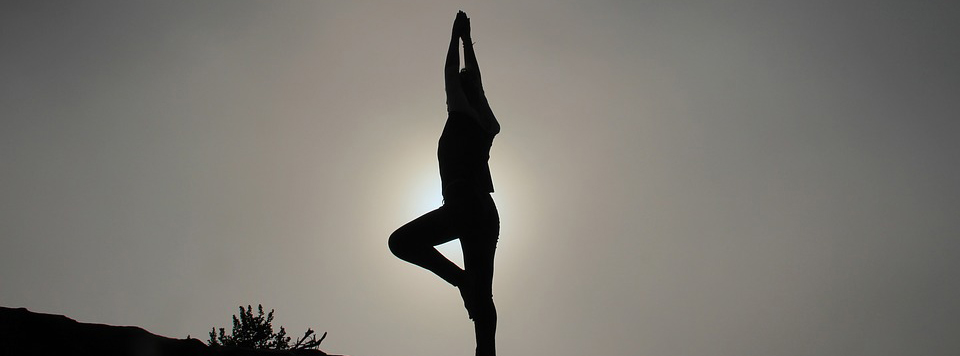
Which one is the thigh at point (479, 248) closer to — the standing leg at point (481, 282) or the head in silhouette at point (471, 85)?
the standing leg at point (481, 282)

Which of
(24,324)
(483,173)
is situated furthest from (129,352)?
(483,173)

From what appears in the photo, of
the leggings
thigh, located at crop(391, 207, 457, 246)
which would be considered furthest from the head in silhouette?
thigh, located at crop(391, 207, 457, 246)

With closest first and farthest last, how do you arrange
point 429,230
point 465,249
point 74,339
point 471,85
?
point 74,339 → point 429,230 → point 465,249 → point 471,85

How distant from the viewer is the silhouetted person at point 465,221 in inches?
120

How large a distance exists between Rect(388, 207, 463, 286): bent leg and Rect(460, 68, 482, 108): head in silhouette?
80 cm

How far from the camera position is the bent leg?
301cm

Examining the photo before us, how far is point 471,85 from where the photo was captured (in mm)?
3615

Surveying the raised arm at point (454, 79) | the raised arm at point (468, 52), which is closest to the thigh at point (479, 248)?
the raised arm at point (454, 79)

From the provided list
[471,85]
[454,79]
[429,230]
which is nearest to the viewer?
[429,230]

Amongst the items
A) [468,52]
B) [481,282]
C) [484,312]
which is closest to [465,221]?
[481,282]

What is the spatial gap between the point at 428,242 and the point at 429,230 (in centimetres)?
6

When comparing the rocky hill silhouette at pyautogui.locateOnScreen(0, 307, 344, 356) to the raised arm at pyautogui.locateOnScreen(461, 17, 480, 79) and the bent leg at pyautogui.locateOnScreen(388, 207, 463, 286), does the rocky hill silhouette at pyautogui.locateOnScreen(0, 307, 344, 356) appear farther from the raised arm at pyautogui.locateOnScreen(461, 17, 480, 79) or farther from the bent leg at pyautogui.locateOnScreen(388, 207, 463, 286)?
the raised arm at pyautogui.locateOnScreen(461, 17, 480, 79)

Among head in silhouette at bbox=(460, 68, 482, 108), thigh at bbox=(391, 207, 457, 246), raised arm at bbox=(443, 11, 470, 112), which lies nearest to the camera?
thigh at bbox=(391, 207, 457, 246)

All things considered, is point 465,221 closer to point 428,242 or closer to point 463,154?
point 428,242
